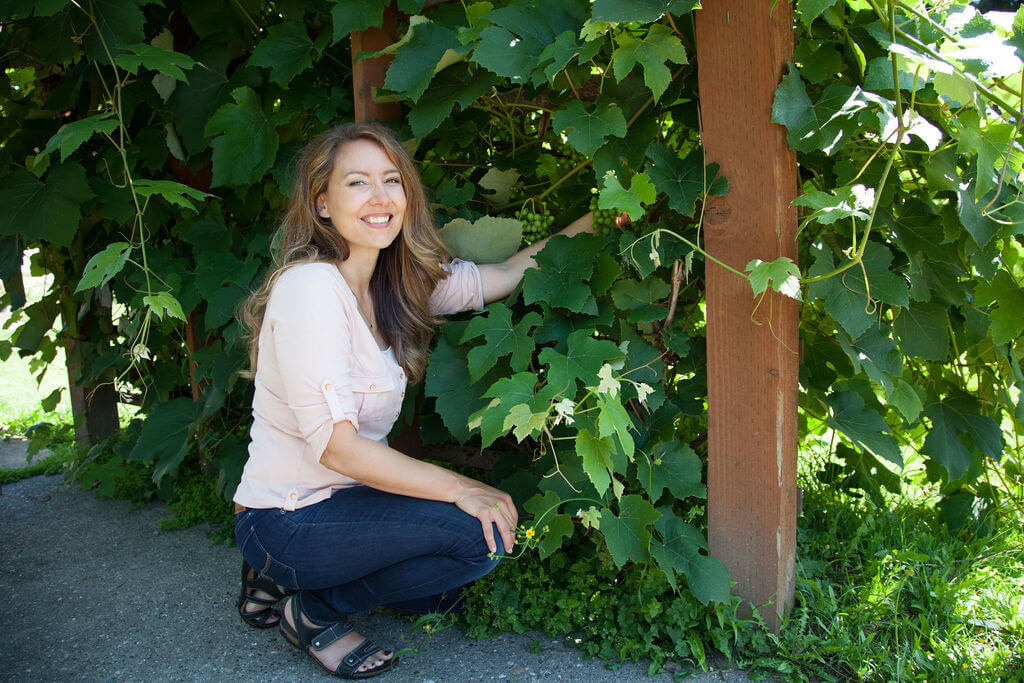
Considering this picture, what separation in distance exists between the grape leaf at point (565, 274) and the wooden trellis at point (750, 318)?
0.28 meters

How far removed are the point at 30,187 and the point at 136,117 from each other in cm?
48

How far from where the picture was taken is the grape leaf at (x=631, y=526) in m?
1.94

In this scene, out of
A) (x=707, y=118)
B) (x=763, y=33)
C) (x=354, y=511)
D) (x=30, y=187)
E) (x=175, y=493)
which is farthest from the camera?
(x=175, y=493)

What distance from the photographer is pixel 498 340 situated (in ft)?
6.47

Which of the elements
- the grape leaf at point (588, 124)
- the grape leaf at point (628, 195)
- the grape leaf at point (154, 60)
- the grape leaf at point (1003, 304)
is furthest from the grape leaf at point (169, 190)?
the grape leaf at point (1003, 304)

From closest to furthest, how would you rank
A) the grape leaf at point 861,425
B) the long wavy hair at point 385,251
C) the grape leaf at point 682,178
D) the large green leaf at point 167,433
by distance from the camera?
the grape leaf at point 682,178 → the grape leaf at point 861,425 → the long wavy hair at point 385,251 → the large green leaf at point 167,433

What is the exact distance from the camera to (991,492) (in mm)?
2516

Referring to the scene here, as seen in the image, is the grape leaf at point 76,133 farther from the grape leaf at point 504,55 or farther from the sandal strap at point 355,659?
the sandal strap at point 355,659

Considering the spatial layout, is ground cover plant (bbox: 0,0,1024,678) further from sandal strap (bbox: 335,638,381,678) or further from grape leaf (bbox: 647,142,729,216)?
sandal strap (bbox: 335,638,381,678)

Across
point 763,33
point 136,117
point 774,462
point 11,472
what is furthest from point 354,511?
point 11,472

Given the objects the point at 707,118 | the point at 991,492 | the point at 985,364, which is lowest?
the point at 991,492

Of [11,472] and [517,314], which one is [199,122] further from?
[11,472]

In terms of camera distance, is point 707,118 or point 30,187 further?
point 30,187

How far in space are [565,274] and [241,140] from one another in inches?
43.0
